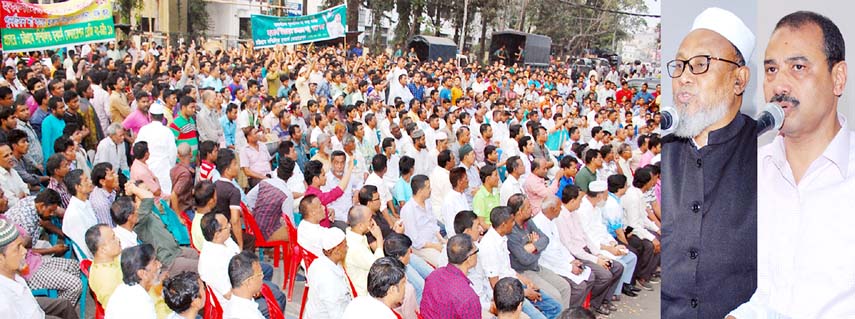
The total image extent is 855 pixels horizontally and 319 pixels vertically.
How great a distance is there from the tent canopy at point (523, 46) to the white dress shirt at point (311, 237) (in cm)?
1102

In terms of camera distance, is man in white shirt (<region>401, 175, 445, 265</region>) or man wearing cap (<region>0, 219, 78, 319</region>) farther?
man in white shirt (<region>401, 175, 445, 265</region>)

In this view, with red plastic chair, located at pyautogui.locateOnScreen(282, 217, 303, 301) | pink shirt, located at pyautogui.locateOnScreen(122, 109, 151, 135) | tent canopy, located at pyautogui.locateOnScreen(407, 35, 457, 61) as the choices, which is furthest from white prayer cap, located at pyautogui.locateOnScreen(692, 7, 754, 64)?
tent canopy, located at pyautogui.locateOnScreen(407, 35, 457, 61)

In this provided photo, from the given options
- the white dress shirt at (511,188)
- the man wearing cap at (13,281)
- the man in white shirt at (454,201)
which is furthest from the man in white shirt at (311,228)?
the white dress shirt at (511,188)

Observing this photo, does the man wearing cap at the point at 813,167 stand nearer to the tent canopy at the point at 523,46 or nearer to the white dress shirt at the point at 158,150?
the white dress shirt at the point at 158,150

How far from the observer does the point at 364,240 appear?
3846mm

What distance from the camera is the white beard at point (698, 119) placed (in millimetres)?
1218

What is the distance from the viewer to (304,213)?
3902mm

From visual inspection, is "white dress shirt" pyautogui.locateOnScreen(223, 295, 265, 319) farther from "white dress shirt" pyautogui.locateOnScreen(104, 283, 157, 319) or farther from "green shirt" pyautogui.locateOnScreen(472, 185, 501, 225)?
"green shirt" pyautogui.locateOnScreen(472, 185, 501, 225)

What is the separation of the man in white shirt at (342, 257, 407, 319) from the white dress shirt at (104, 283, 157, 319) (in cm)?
85

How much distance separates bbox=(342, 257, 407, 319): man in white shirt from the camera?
2914 mm

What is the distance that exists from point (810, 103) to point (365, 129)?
20.0 ft

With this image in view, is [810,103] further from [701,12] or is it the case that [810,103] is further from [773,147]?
[701,12]

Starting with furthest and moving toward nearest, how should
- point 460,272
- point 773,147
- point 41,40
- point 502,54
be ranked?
point 502,54
point 41,40
point 460,272
point 773,147

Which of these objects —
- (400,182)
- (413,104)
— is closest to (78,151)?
(400,182)
